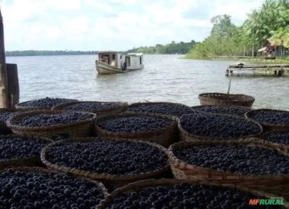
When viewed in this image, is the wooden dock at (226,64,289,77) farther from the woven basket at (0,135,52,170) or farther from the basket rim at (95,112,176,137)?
the woven basket at (0,135,52,170)

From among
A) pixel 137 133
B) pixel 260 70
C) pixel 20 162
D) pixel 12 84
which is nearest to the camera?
pixel 20 162

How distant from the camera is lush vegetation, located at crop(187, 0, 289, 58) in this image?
46978 mm

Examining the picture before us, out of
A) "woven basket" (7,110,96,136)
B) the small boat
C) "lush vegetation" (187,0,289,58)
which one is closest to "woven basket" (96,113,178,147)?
"woven basket" (7,110,96,136)

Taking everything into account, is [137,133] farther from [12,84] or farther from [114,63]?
[114,63]

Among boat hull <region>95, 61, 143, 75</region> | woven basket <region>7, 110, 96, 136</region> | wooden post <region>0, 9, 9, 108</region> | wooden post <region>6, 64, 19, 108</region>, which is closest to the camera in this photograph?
woven basket <region>7, 110, 96, 136</region>

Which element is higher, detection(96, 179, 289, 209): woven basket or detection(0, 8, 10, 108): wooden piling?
detection(0, 8, 10, 108): wooden piling

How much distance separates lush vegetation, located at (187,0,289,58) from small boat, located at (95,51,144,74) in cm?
1418

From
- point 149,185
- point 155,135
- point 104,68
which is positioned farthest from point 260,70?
point 149,185

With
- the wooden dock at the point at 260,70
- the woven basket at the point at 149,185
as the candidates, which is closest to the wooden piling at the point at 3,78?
the woven basket at the point at 149,185

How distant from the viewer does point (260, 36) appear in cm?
5562

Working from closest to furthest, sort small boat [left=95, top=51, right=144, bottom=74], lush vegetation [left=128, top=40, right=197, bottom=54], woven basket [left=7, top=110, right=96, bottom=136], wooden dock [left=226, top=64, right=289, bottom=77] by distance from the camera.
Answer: woven basket [left=7, top=110, right=96, bottom=136], wooden dock [left=226, top=64, right=289, bottom=77], small boat [left=95, top=51, right=144, bottom=74], lush vegetation [left=128, top=40, right=197, bottom=54]

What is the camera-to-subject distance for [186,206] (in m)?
2.32

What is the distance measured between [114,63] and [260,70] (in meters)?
12.0

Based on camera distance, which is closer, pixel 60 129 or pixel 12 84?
pixel 60 129
